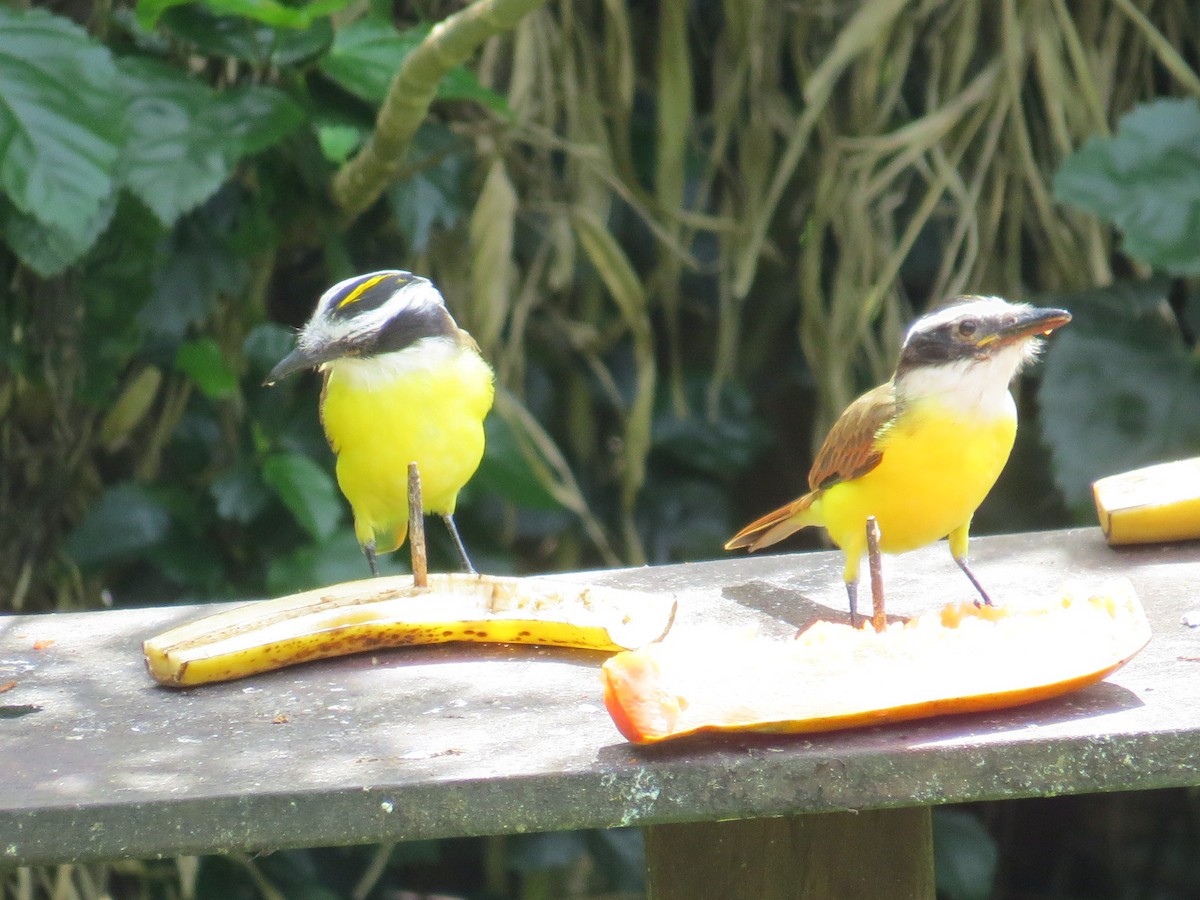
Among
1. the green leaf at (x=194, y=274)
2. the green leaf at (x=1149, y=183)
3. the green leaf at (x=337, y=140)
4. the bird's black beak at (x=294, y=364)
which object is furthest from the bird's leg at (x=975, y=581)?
the green leaf at (x=194, y=274)

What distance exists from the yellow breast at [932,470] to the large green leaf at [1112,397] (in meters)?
1.49

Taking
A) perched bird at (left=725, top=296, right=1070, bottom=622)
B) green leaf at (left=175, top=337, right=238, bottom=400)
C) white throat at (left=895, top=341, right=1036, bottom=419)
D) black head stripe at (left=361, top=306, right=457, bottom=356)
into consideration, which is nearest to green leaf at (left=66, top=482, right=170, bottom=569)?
green leaf at (left=175, top=337, right=238, bottom=400)

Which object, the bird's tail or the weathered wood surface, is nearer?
the weathered wood surface

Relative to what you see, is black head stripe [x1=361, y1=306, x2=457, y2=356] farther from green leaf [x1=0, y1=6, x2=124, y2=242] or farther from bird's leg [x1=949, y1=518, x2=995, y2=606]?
bird's leg [x1=949, y1=518, x2=995, y2=606]

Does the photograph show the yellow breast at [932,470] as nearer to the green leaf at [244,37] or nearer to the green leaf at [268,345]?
the green leaf at [268,345]

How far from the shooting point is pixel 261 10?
380cm

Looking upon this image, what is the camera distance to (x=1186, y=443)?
4.32 meters

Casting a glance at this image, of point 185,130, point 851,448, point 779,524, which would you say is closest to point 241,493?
point 185,130

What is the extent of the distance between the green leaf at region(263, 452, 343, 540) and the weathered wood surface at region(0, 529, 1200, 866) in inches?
64.0

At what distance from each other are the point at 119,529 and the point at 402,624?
2.13m

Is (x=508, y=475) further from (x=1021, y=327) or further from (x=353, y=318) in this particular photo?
(x=1021, y=327)

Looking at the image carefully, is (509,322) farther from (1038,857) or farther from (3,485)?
(1038,857)

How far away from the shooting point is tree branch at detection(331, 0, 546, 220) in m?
3.26

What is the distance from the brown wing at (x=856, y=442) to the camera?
276 centimetres
